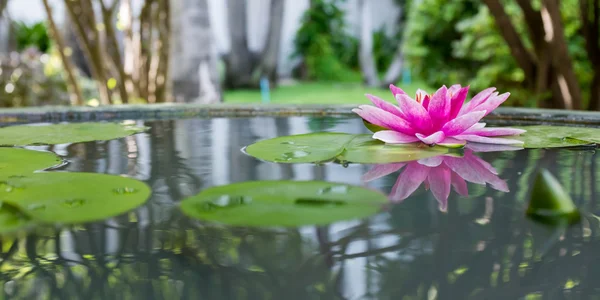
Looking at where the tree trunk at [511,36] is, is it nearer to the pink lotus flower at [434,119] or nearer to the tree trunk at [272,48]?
the pink lotus flower at [434,119]

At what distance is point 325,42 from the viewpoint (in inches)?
387

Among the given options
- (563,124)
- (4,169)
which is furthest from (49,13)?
(563,124)

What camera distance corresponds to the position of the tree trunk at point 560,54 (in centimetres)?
→ 197

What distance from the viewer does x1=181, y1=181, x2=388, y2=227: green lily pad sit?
482mm

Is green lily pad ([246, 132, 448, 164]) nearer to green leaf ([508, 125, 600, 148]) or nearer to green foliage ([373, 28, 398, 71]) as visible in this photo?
green leaf ([508, 125, 600, 148])

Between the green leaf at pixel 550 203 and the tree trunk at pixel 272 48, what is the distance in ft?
24.9

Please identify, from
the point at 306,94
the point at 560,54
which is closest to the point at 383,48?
the point at 306,94

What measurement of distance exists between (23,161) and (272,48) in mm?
7470

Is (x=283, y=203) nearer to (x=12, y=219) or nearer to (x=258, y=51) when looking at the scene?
(x=12, y=219)

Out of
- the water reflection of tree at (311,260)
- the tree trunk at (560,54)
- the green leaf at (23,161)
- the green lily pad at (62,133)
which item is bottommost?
the water reflection of tree at (311,260)

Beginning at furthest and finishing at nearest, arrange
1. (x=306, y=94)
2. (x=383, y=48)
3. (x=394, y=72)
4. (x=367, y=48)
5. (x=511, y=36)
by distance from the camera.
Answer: (x=383, y=48)
(x=367, y=48)
(x=394, y=72)
(x=306, y=94)
(x=511, y=36)

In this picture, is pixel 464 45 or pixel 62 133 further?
pixel 464 45

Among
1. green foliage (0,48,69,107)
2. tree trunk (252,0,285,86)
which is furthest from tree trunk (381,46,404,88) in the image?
green foliage (0,48,69,107)

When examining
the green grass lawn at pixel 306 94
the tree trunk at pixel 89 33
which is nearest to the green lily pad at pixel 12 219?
the tree trunk at pixel 89 33
